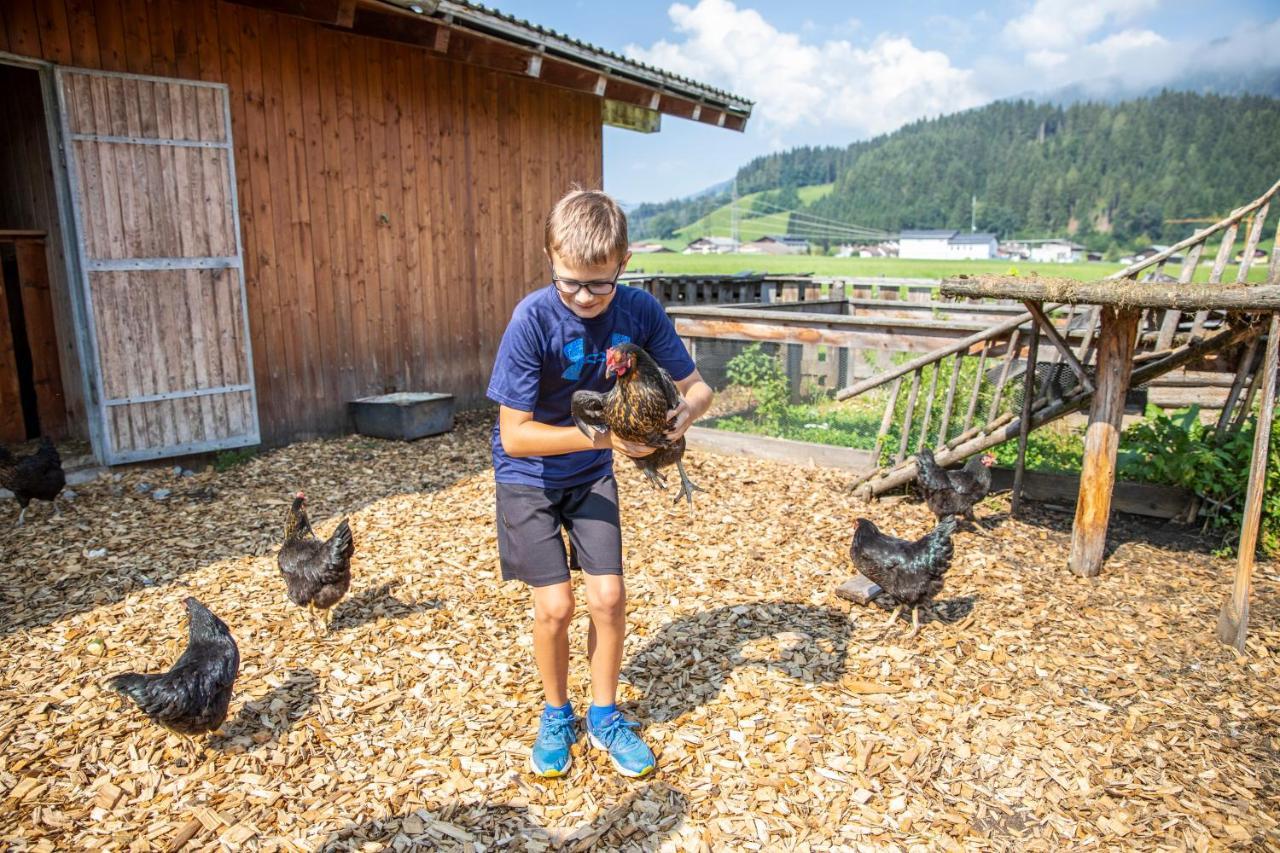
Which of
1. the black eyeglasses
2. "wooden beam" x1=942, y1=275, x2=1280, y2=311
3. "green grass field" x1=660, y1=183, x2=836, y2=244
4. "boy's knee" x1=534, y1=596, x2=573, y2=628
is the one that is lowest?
"boy's knee" x1=534, y1=596, x2=573, y2=628

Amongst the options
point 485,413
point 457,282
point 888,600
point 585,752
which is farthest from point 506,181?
point 585,752

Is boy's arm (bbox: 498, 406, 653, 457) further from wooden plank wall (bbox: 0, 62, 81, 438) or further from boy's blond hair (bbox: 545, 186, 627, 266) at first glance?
wooden plank wall (bbox: 0, 62, 81, 438)

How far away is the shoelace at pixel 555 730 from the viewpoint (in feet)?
9.37

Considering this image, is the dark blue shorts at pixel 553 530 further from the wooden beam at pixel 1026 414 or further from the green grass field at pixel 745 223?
the green grass field at pixel 745 223

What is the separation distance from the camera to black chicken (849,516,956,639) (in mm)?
3951

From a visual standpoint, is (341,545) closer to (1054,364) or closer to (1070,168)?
(1054,364)

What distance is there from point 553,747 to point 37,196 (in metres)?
7.72

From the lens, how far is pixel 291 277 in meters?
7.47

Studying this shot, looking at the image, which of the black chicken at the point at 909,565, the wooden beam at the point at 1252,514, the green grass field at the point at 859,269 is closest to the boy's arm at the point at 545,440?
the black chicken at the point at 909,565

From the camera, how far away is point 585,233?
2.38m

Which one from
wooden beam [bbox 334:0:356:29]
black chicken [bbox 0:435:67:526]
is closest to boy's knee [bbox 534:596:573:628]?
black chicken [bbox 0:435:67:526]

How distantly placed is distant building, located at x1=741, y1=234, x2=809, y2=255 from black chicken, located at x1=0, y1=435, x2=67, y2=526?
11447 centimetres

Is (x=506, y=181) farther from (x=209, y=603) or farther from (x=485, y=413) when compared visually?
(x=209, y=603)

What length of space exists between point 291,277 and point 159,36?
2.17 meters
